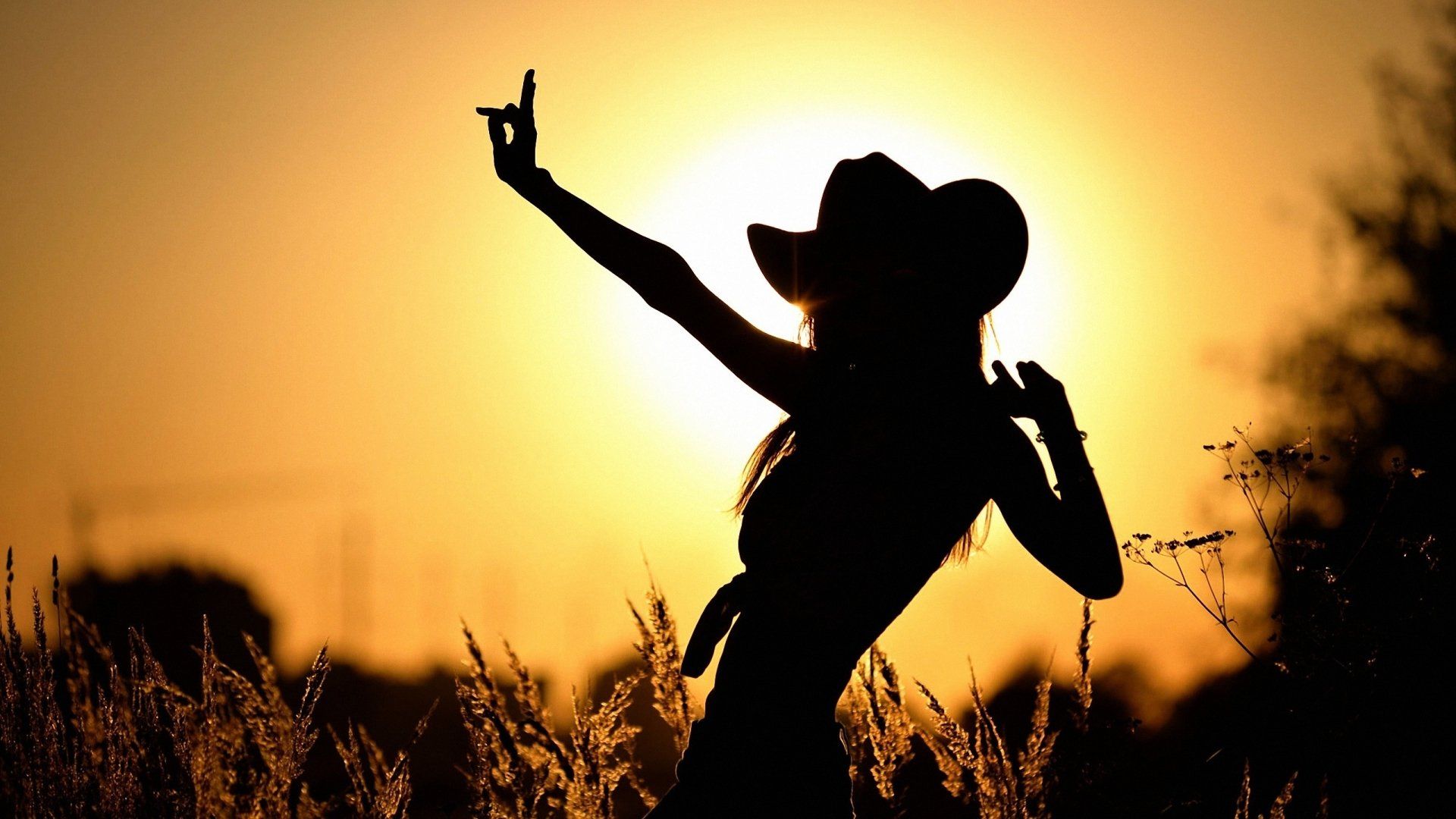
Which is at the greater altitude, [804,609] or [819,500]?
[819,500]

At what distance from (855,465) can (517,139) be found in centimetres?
93

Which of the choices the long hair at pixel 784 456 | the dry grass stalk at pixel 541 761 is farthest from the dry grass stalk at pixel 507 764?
the long hair at pixel 784 456

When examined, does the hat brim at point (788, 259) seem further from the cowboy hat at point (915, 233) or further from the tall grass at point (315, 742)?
the tall grass at point (315, 742)

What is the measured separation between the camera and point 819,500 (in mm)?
1942

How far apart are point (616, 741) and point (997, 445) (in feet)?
5.44

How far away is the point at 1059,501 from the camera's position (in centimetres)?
191

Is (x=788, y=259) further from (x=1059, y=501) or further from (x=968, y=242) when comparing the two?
(x=1059, y=501)

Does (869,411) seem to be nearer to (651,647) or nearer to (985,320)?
(985,320)

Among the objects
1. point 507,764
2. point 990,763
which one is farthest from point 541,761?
point 990,763

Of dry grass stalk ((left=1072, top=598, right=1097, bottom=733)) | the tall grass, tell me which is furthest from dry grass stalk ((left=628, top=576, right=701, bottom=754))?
dry grass stalk ((left=1072, top=598, right=1097, bottom=733))

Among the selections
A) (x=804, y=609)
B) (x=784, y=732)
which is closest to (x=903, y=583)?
(x=804, y=609)

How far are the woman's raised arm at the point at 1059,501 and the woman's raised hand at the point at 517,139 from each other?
95cm

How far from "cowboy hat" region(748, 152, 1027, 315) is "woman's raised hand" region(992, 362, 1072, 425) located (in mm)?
259

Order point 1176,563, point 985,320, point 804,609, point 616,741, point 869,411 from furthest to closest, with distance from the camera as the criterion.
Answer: point 1176,563, point 616,741, point 985,320, point 869,411, point 804,609
